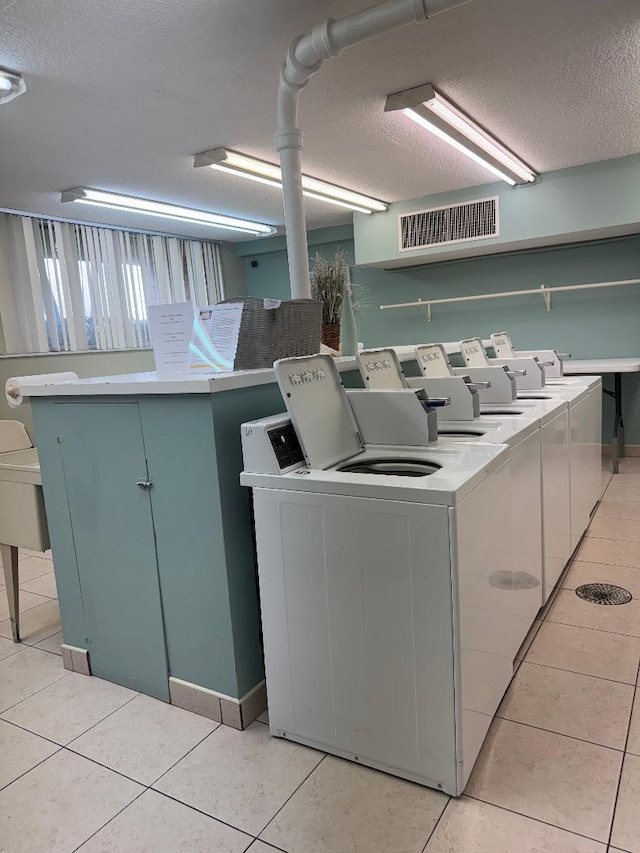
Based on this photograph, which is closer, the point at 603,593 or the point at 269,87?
the point at 603,593

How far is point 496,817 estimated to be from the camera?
150cm

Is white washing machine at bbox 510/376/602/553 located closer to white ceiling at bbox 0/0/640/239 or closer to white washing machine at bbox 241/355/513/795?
white washing machine at bbox 241/355/513/795

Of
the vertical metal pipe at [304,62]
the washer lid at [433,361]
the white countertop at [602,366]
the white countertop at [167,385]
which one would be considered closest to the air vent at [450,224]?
the white countertop at [602,366]

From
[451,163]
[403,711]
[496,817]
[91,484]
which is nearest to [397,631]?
[403,711]

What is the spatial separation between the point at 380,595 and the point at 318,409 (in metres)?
0.67

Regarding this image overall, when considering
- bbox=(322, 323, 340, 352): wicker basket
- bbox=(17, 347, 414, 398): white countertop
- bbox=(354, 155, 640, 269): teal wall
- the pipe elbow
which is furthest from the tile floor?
bbox=(354, 155, 640, 269): teal wall

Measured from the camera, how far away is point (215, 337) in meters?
2.10

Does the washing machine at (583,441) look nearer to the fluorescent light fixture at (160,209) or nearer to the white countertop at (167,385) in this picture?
the white countertop at (167,385)

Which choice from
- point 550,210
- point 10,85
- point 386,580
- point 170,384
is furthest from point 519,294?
point 386,580

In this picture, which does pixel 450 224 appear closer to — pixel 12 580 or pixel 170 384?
pixel 170 384

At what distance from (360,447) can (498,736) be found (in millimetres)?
1017

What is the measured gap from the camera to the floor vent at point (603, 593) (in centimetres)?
267

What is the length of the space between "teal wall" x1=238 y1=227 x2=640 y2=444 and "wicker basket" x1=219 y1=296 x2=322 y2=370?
382cm

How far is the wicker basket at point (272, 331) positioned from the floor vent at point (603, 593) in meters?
1.74
